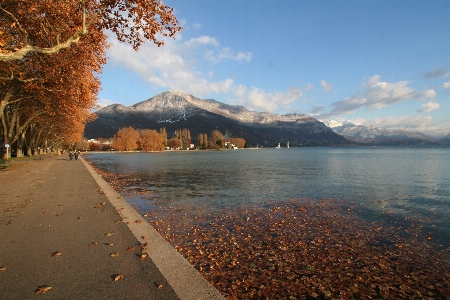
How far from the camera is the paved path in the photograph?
5.16 meters

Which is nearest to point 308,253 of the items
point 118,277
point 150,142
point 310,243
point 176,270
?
point 310,243

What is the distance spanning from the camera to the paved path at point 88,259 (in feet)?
16.9

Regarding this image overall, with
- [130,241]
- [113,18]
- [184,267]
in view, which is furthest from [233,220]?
[113,18]

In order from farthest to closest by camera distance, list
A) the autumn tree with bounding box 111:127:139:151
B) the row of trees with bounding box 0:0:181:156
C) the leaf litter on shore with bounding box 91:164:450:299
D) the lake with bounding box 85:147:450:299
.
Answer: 1. the autumn tree with bounding box 111:127:139:151
2. the row of trees with bounding box 0:0:181:156
3. the lake with bounding box 85:147:450:299
4. the leaf litter on shore with bounding box 91:164:450:299

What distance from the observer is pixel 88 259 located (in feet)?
21.5

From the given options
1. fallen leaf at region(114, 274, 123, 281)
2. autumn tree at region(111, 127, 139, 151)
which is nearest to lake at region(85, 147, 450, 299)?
fallen leaf at region(114, 274, 123, 281)

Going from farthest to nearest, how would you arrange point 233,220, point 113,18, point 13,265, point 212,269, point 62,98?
point 62,98, point 113,18, point 233,220, point 212,269, point 13,265

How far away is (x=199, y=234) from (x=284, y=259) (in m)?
3.34

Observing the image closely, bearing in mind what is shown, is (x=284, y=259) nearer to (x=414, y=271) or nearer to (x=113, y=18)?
(x=414, y=271)

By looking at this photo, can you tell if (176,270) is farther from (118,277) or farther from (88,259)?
(88,259)

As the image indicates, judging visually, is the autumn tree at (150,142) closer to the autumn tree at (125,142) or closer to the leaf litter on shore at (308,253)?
the autumn tree at (125,142)

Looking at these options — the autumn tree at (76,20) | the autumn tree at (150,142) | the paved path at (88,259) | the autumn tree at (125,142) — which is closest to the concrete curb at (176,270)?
the paved path at (88,259)

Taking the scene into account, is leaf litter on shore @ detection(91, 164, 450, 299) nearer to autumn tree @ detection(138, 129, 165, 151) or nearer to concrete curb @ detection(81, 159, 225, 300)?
concrete curb @ detection(81, 159, 225, 300)

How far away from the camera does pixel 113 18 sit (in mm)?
14133
